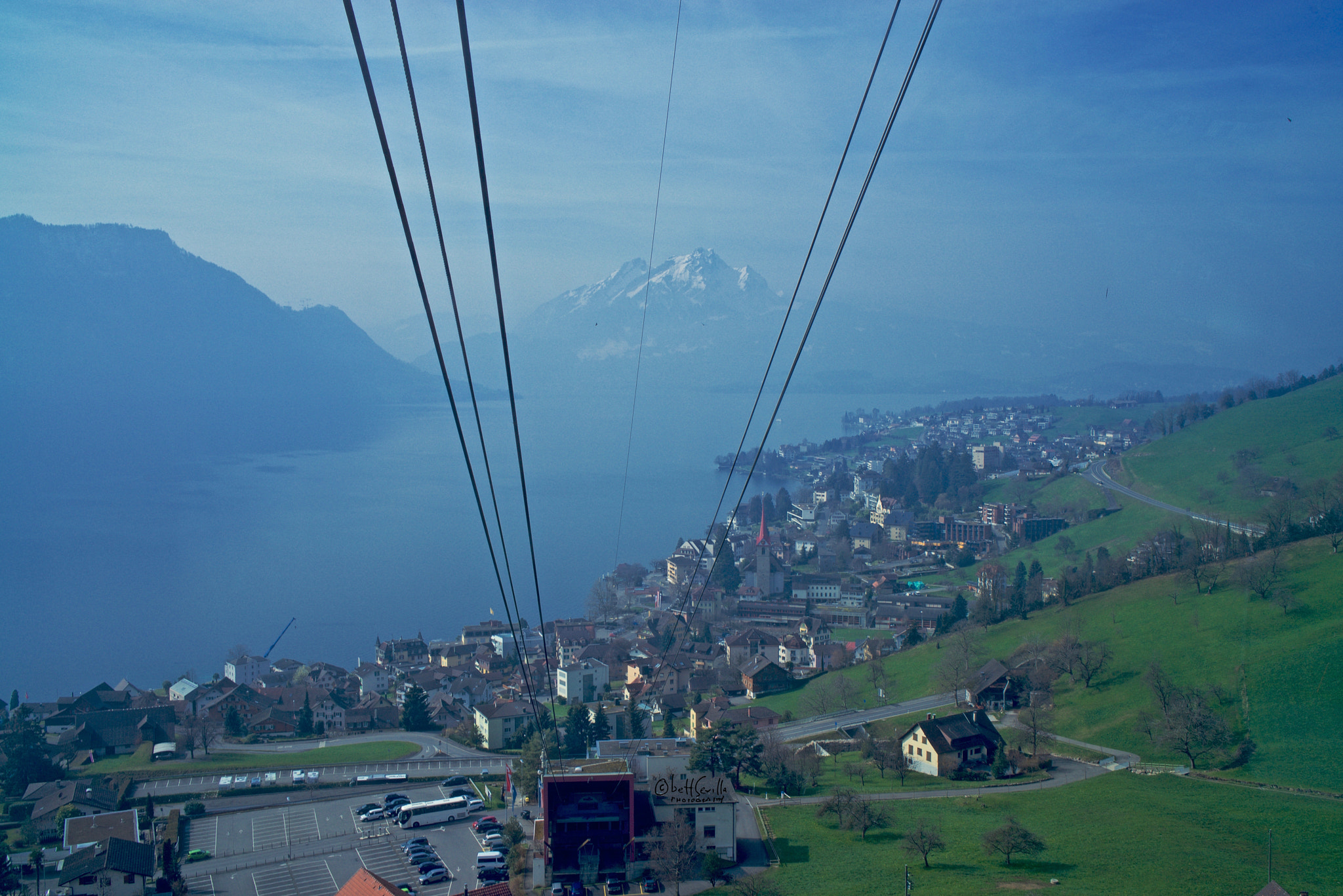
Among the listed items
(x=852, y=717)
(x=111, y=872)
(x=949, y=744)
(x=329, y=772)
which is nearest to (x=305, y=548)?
(x=329, y=772)

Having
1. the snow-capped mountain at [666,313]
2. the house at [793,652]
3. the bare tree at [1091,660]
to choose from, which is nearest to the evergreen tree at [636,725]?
the house at [793,652]

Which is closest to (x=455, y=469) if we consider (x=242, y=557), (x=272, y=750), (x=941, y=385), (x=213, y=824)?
(x=242, y=557)

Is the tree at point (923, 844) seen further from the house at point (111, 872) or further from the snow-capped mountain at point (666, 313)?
the snow-capped mountain at point (666, 313)

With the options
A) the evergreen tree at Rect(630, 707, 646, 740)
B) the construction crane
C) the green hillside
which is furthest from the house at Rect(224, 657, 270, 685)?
the green hillside

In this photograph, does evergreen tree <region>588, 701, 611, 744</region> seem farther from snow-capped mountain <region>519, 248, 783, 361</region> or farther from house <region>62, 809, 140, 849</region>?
snow-capped mountain <region>519, 248, 783, 361</region>

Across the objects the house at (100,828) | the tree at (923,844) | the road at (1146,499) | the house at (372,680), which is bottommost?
the tree at (923,844)

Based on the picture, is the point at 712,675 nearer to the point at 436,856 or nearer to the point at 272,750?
the point at 272,750
